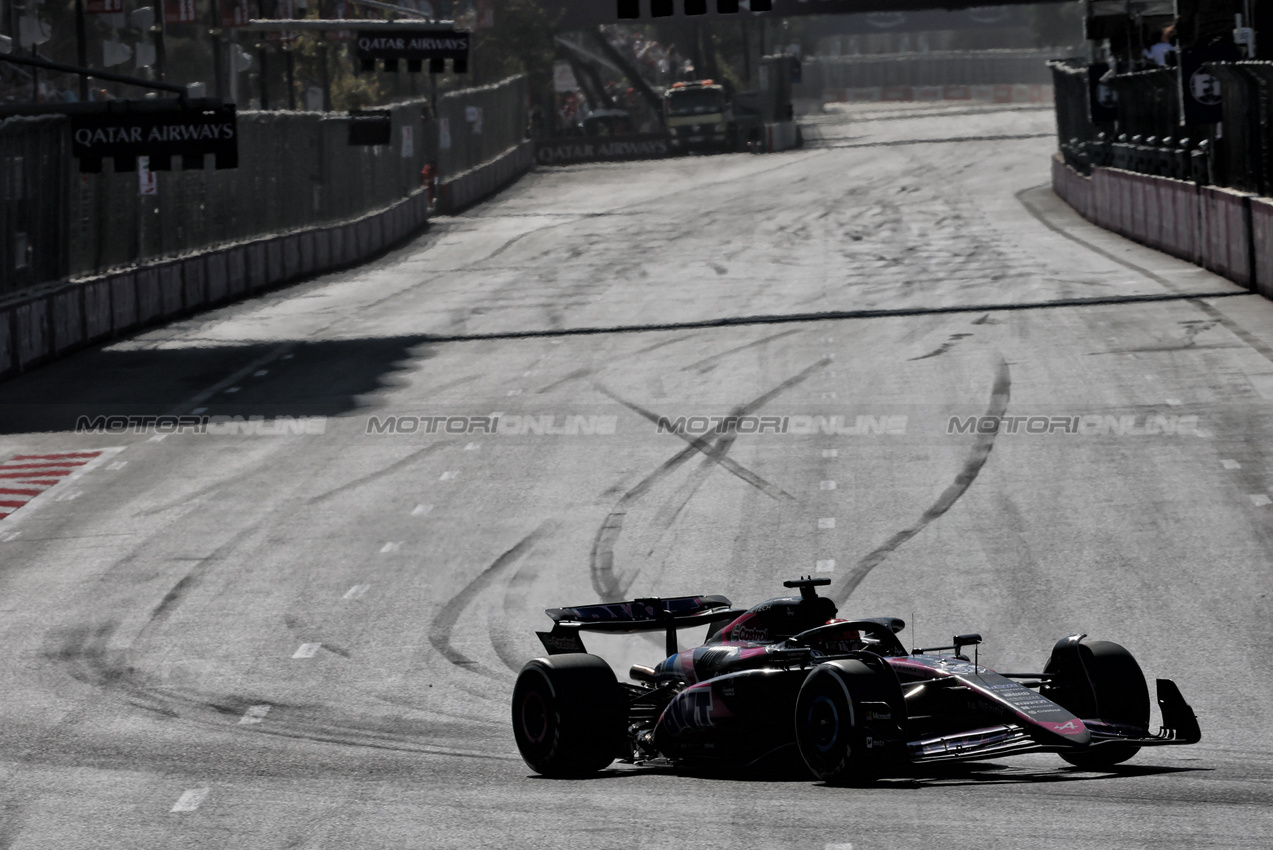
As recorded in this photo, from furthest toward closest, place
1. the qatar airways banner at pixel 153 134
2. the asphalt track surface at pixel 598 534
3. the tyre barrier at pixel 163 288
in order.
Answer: the qatar airways banner at pixel 153 134 → the tyre barrier at pixel 163 288 → the asphalt track surface at pixel 598 534

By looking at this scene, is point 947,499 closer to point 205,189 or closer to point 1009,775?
point 1009,775

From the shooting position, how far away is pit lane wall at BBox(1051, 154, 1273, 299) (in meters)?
25.8

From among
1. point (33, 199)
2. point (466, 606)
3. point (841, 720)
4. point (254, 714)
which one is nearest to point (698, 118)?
point (33, 199)

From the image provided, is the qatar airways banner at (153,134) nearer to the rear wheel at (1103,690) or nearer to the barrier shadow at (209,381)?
the barrier shadow at (209,381)

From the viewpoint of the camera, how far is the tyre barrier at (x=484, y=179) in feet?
170

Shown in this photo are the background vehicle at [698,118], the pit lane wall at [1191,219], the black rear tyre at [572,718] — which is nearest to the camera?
the black rear tyre at [572,718]

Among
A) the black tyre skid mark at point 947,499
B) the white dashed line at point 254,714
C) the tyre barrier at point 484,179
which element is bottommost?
the white dashed line at point 254,714

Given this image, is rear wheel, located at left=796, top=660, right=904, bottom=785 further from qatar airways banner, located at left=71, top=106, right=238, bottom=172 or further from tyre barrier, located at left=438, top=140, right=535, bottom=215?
tyre barrier, located at left=438, top=140, right=535, bottom=215

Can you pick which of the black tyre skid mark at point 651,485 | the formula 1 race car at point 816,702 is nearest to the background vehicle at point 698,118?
the black tyre skid mark at point 651,485

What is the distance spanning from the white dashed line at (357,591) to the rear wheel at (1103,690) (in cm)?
685

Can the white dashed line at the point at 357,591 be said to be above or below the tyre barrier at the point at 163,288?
below

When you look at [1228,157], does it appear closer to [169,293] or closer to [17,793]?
[169,293]

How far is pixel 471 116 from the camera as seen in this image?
57344 millimetres

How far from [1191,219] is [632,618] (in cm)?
2276
